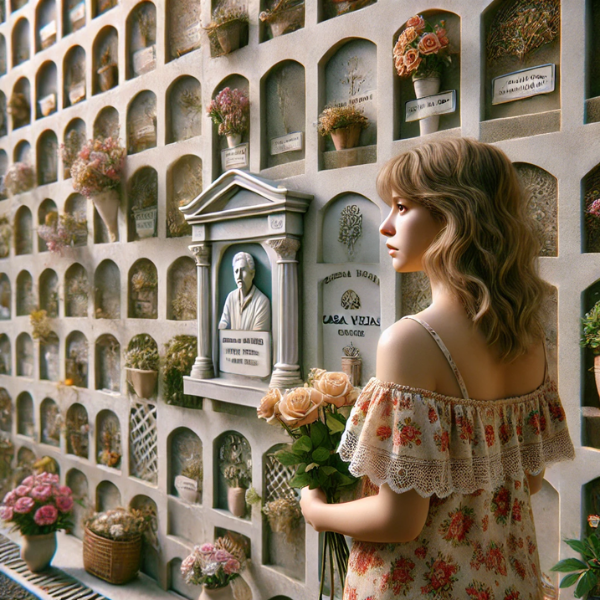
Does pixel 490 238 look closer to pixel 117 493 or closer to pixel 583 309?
pixel 583 309

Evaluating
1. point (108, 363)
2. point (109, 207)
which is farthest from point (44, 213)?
point (108, 363)

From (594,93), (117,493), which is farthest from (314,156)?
(117,493)

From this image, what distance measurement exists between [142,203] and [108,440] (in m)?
1.69

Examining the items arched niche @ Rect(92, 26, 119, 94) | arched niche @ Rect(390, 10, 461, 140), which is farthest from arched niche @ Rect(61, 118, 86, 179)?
arched niche @ Rect(390, 10, 461, 140)

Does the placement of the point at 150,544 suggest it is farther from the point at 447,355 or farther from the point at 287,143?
the point at 447,355

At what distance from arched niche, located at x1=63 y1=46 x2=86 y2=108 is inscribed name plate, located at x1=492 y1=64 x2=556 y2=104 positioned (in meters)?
3.18

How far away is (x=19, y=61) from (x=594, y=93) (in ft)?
15.4

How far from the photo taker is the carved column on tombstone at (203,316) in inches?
122

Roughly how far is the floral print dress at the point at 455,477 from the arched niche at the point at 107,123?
131 inches

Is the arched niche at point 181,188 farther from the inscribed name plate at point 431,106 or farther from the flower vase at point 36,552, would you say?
the flower vase at point 36,552

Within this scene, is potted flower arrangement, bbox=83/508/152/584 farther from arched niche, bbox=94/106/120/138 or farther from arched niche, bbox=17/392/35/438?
arched niche, bbox=94/106/120/138

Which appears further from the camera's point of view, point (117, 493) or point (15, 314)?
point (15, 314)

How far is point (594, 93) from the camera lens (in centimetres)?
188

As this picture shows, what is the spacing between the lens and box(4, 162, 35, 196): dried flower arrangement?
458 centimetres
